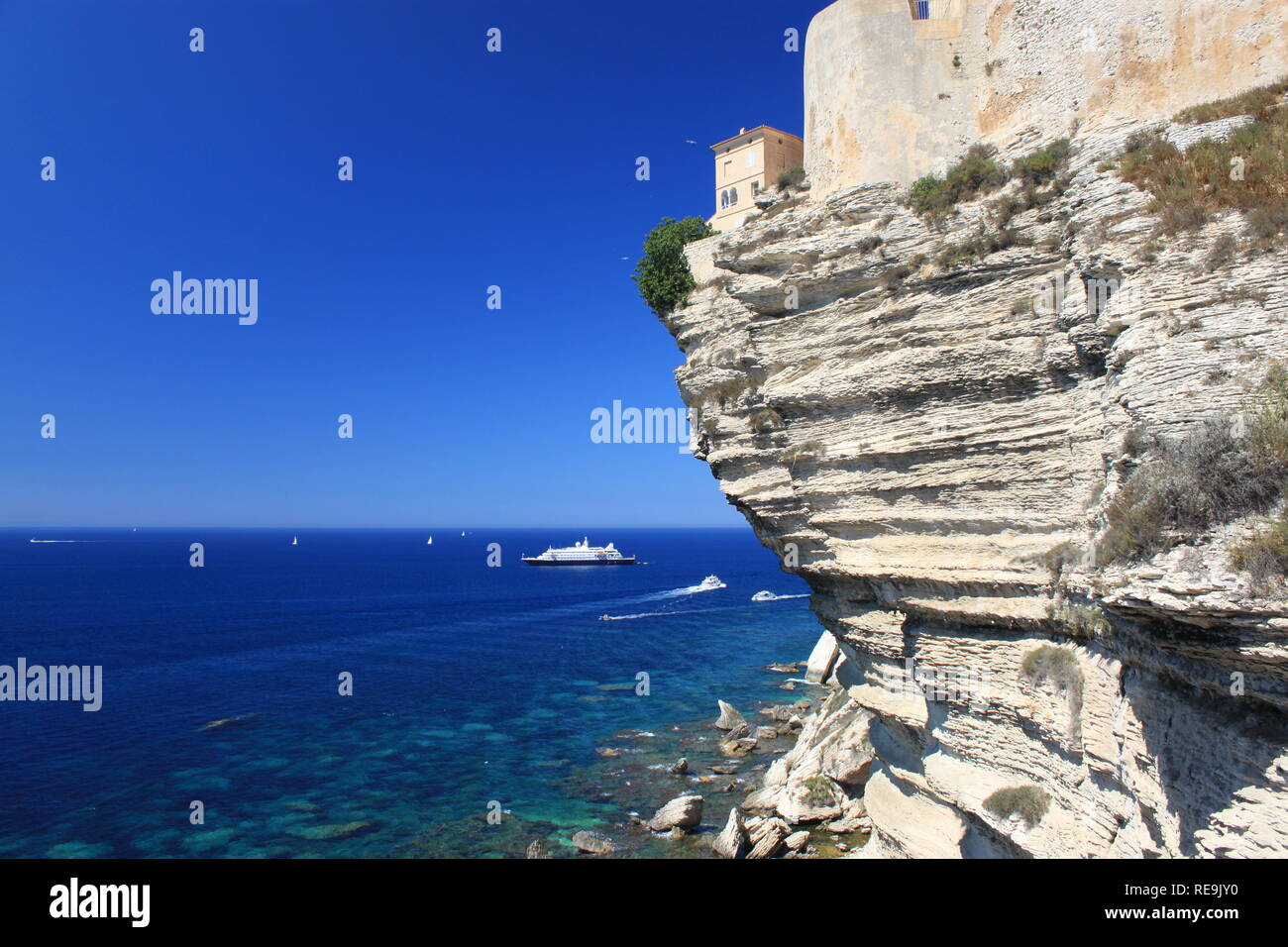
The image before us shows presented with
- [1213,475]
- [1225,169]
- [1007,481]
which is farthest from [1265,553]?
[1225,169]

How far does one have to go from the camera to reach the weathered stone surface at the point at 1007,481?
10.2 meters

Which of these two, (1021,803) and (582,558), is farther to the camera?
(582,558)

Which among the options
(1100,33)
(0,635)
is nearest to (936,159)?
(1100,33)

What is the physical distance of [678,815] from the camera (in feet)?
86.4

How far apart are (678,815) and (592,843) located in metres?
3.24

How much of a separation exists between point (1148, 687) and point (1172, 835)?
2.07m

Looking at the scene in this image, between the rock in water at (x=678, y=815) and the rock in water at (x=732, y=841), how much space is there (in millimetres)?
1469

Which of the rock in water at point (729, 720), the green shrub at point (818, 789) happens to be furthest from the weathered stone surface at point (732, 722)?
the green shrub at point (818, 789)

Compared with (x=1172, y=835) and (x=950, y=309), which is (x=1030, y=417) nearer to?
(x=950, y=309)

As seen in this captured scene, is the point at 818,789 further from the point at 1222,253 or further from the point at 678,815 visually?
the point at 1222,253

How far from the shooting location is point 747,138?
924 inches

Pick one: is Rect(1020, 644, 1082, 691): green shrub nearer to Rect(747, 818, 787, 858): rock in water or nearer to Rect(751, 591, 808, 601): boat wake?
Rect(747, 818, 787, 858): rock in water

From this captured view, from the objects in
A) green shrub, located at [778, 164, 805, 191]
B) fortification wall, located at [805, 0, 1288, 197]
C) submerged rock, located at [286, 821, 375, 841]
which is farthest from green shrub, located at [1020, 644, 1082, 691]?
submerged rock, located at [286, 821, 375, 841]

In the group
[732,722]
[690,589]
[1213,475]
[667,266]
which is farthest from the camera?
[690,589]
